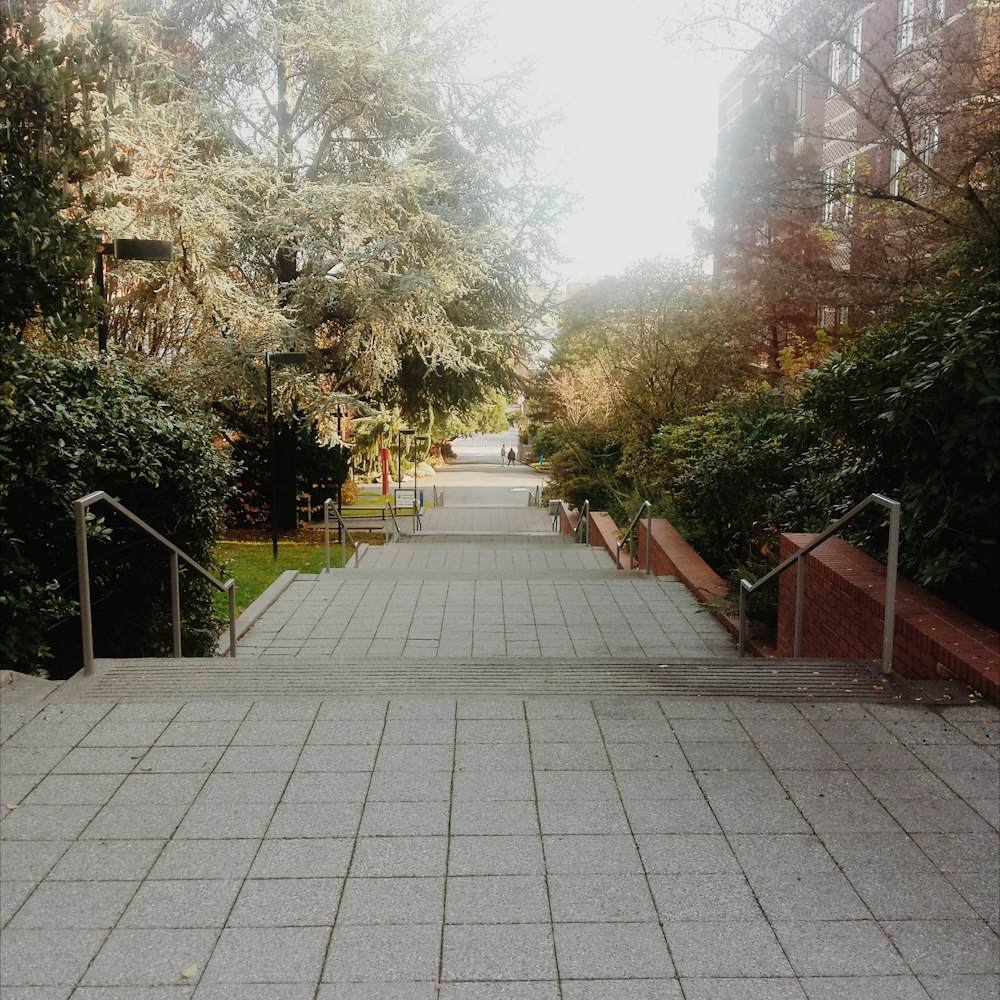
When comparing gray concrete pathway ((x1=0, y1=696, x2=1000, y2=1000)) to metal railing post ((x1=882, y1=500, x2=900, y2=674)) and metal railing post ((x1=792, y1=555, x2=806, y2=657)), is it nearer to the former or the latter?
metal railing post ((x1=882, y1=500, x2=900, y2=674))

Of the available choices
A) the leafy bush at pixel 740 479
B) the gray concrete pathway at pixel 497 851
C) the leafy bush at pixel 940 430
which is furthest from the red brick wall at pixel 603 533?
the gray concrete pathway at pixel 497 851

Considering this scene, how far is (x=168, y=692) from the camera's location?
192 inches

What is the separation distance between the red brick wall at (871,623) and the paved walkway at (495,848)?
38 centimetres

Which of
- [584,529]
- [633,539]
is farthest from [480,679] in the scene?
[584,529]

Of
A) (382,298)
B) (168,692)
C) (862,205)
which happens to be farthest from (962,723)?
(382,298)

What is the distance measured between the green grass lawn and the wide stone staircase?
1.30 metres

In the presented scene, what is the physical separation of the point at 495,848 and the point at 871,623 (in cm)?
316

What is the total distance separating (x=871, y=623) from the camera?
18.4ft

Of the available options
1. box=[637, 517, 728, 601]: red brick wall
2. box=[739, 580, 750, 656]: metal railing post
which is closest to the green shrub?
box=[637, 517, 728, 601]: red brick wall

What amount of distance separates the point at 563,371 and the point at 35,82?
35146 millimetres

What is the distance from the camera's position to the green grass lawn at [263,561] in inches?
502

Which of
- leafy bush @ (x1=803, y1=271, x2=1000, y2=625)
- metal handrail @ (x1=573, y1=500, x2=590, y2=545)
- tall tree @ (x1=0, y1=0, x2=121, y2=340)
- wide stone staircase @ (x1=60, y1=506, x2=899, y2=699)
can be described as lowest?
metal handrail @ (x1=573, y1=500, x2=590, y2=545)

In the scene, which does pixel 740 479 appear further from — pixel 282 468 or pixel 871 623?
pixel 282 468

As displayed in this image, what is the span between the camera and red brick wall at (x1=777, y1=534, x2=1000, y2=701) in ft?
16.1
